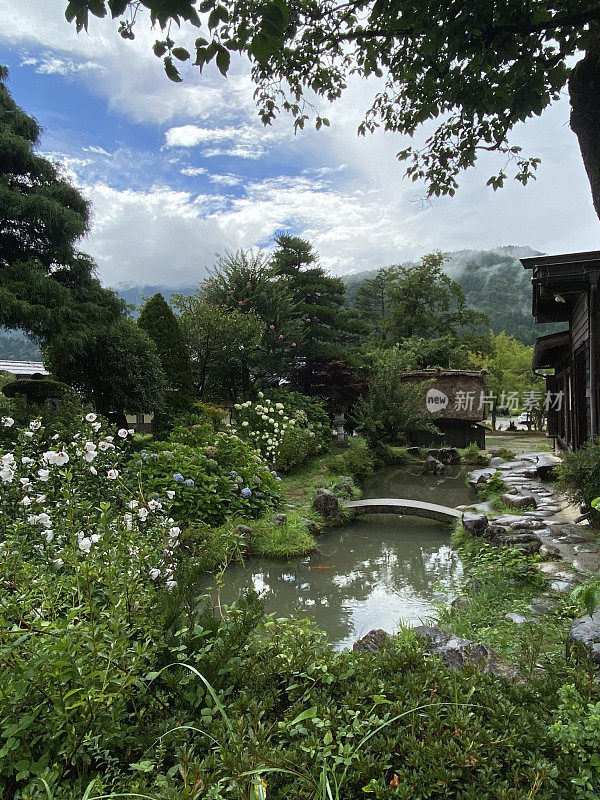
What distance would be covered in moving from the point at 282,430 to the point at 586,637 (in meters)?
8.25

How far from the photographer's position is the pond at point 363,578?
4281mm

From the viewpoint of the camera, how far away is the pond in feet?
14.0

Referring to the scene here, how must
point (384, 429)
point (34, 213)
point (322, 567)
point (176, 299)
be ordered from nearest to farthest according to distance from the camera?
point (322, 567) → point (34, 213) → point (384, 429) → point (176, 299)

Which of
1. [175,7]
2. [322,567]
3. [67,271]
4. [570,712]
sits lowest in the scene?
[322,567]

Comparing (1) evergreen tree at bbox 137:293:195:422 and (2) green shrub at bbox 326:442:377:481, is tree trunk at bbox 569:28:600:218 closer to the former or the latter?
(2) green shrub at bbox 326:442:377:481

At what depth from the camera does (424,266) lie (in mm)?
27000

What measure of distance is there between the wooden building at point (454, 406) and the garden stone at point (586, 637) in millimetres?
12199

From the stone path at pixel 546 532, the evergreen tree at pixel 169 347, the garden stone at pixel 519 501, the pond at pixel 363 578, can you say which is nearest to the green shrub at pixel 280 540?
the pond at pixel 363 578

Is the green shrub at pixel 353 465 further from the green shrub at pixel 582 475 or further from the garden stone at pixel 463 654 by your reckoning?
the garden stone at pixel 463 654

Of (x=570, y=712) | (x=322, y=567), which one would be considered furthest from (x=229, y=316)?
(x=570, y=712)

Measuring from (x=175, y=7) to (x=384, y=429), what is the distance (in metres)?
11.2

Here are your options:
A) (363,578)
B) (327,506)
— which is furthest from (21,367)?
(363,578)

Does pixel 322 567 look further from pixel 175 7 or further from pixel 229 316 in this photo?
pixel 229 316

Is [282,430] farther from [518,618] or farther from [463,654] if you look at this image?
[463,654]
